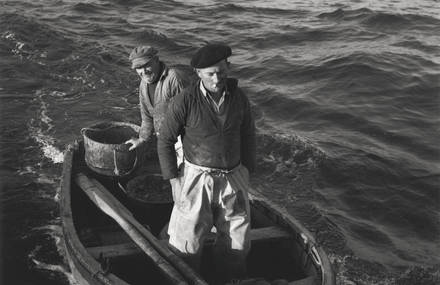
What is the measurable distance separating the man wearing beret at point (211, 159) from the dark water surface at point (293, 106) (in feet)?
6.63

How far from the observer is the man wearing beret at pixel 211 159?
4449mm

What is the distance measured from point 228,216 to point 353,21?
45.3ft

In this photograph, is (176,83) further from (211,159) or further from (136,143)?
(211,159)

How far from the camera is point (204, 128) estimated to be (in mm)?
4480

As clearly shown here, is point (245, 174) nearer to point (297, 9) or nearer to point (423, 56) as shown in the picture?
point (423, 56)

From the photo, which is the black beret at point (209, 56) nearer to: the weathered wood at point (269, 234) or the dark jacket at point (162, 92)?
the dark jacket at point (162, 92)

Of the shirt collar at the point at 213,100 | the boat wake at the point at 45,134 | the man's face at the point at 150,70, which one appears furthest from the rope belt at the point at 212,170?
the boat wake at the point at 45,134

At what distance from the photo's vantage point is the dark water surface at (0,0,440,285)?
7.61 m

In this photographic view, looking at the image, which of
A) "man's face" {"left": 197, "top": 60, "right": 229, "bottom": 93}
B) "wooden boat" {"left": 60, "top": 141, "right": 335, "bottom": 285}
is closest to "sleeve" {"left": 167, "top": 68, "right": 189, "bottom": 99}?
"man's face" {"left": 197, "top": 60, "right": 229, "bottom": 93}

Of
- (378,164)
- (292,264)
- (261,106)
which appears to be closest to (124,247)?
(292,264)

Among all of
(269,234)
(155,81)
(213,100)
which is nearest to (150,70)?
(155,81)

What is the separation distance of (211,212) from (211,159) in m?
0.57

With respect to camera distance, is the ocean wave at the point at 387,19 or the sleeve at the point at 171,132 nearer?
the sleeve at the point at 171,132

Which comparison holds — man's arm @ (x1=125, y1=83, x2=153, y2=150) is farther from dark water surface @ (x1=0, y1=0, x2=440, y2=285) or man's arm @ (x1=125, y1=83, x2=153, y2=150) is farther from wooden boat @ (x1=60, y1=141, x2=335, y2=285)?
dark water surface @ (x1=0, y1=0, x2=440, y2=285)
